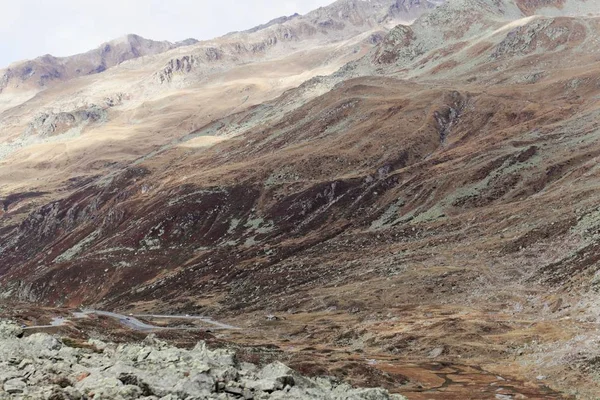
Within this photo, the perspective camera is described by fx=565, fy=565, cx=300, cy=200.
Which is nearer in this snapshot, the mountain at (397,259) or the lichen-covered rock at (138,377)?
the lichen-covered rock at (138,377)

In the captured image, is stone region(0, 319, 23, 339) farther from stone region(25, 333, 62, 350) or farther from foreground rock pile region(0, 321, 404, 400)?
stone region(25, 333, 62, 350)

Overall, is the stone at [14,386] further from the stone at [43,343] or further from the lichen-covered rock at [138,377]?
the stone at [43,343]

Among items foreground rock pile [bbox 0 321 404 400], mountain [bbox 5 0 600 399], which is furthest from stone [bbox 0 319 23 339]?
mountain [bbox 5 0 600 399]

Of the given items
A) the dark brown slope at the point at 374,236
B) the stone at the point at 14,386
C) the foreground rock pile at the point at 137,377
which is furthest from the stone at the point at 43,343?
the dark brown slope at the point at 374,236

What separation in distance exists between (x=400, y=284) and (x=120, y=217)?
411ft

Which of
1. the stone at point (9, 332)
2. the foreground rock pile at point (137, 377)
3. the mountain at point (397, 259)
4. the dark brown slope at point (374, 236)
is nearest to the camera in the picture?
the foreground rock pile at point (137, 377)

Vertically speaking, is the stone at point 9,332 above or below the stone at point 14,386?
below

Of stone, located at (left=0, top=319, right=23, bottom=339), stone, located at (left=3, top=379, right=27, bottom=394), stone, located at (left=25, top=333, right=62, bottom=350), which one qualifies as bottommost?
stone, located at (left=0, top=319, right=23, bottom=339)

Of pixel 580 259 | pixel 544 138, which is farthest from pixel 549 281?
pixel 544 138

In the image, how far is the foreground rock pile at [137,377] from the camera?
2328 cm

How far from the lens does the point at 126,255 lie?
166 meters

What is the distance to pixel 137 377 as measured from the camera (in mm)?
24984

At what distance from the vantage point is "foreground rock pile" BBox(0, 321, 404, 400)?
2328 cm

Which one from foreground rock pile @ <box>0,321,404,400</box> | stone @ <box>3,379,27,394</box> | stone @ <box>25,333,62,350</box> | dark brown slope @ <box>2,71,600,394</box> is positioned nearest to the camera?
stone @ <box>3,379,27,394</box>
